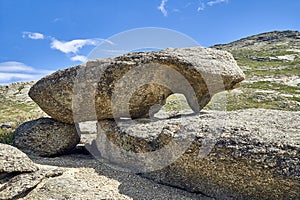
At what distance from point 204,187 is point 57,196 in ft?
20.9

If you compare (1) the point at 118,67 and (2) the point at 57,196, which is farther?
(1) the point at 118,67

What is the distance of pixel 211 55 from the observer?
16.9 metres

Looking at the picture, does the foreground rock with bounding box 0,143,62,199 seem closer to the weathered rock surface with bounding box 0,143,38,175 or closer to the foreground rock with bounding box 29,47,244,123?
the weathered rock surface with bounding box 0,143,38,175

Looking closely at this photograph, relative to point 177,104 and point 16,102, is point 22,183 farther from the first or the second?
point 16,102

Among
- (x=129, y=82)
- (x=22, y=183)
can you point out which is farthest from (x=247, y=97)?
(x=22, y=183)

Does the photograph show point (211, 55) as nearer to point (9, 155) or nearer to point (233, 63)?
point (233, 63)

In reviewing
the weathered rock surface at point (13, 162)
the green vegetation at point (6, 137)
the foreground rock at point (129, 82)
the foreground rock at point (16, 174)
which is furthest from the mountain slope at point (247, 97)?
the foreground rock at point (16, 174)

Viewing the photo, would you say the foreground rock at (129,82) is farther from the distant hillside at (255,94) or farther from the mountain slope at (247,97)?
the distant hillside at (255,94)

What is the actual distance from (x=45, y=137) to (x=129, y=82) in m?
6.20

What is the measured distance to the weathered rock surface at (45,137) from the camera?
17312 mm

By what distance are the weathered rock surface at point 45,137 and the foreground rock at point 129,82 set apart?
28.2 inches

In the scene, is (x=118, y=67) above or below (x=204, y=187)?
above

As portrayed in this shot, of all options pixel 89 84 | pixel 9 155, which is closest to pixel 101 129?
pixel 89 84

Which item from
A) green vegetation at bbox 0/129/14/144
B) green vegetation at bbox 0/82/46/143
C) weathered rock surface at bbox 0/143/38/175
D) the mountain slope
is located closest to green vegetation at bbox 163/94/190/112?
the mountain slope
